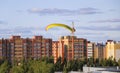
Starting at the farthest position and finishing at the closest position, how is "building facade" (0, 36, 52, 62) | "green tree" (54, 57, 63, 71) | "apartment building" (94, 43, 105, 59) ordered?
1. "apartment building" (94, 43, 105, 59)
2. "building facade" (0, 36, 52, 62)
3. "green tree" (54, 57, 63, 71)

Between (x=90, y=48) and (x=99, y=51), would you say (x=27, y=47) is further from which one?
(x=99, y=51)

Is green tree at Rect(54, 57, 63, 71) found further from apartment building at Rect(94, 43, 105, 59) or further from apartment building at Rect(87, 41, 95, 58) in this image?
apartment building at Rect(94, 43, 105, 59)

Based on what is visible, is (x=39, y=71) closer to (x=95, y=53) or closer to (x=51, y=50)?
(x=51, y=50)

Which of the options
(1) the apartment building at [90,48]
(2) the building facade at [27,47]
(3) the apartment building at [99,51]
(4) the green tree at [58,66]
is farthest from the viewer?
(3) the apartment building at [99,51]

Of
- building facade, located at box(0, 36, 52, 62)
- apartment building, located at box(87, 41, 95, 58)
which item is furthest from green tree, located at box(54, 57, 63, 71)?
apartment building, located at box(87, 41, 95, 58)

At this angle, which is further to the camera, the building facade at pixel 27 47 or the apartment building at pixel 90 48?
the apartment building at pixel 90 48

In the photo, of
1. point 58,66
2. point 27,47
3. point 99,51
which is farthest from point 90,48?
point 58,66

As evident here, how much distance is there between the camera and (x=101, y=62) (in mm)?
71938

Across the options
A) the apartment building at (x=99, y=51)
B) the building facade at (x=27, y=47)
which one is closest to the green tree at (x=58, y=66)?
the building facade at (x=27, y=47)

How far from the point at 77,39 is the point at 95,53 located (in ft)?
40.9

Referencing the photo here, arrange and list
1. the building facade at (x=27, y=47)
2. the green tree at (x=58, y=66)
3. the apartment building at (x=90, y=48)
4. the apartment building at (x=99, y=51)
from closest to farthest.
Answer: the green tree at (x=58, y=66)
the building facade at (x=27, y=47)
the apartment building at (x=90, y=48)
the apartment building at (x=99, y=51)

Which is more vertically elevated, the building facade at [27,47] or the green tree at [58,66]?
the building facade at [27,47]

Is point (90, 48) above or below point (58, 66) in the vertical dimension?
above

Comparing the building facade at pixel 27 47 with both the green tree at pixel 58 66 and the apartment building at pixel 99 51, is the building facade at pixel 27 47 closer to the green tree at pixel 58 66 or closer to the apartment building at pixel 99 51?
the apartment building at pixel 99 51
